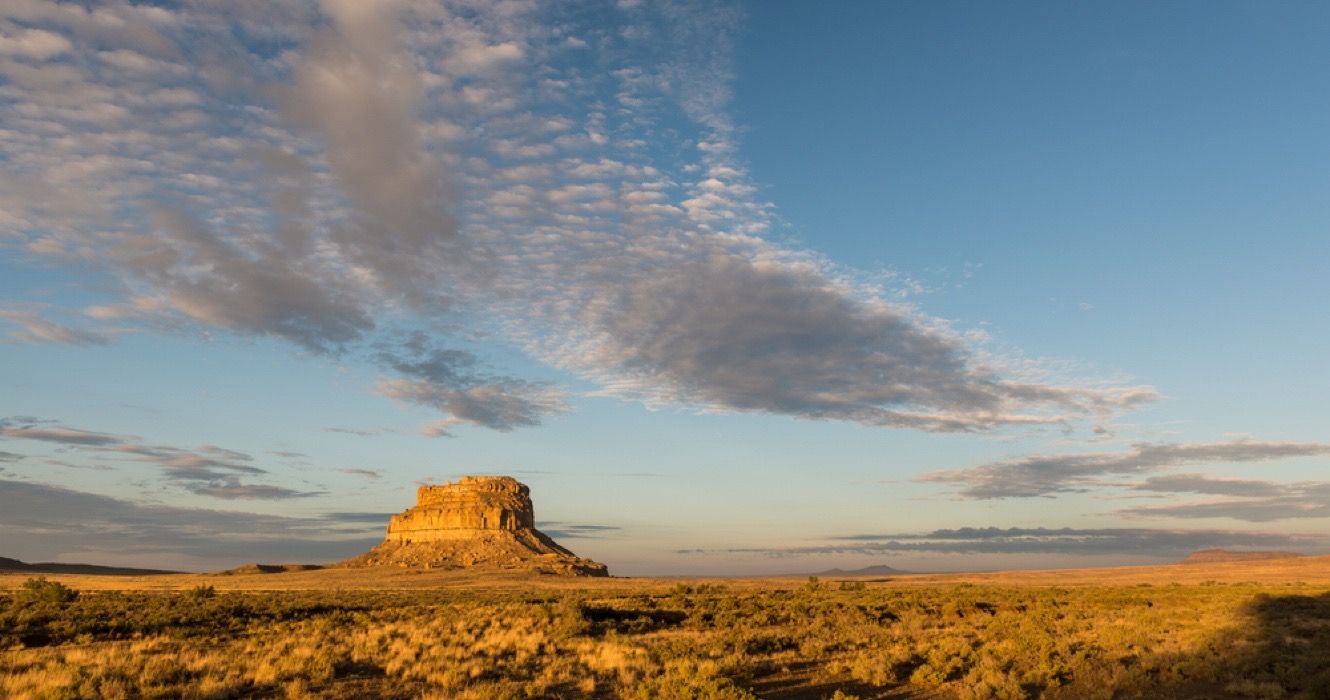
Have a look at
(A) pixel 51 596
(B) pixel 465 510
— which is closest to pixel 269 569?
(B) pixel 465 510

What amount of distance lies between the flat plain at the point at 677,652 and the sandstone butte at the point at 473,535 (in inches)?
3764

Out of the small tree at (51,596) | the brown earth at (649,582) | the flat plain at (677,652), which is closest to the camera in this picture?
the flat plain at (677,652)

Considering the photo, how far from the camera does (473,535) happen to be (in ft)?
495

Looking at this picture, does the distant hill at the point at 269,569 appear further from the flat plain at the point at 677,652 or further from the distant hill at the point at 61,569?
the flat plain at the point at 677,652

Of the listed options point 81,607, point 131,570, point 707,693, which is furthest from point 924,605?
point 131,570

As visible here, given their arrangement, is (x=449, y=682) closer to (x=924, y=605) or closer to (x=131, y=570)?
(x=924, y=605)

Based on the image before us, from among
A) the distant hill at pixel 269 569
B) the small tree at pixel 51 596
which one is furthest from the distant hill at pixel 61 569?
the small tree at pixel 51 596

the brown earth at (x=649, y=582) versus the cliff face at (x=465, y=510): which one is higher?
the cliff face at (x=465, y=510)

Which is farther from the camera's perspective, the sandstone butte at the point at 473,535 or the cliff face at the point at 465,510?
the cliff face at the point at 465,510

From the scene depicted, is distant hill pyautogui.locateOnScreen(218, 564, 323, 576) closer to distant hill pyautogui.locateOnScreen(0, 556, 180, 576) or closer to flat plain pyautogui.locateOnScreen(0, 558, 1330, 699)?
distant hill pyautogui.locateOnScreen(0, 556, 180, 576)

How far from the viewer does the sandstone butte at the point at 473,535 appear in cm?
13462

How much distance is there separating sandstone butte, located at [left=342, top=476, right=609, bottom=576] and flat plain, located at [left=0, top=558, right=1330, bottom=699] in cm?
9561

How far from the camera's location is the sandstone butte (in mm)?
134625

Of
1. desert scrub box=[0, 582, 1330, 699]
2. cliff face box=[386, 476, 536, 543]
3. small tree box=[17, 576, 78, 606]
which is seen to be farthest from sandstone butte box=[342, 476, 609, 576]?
desert scrub box=[0, 582, 1330, 699]
